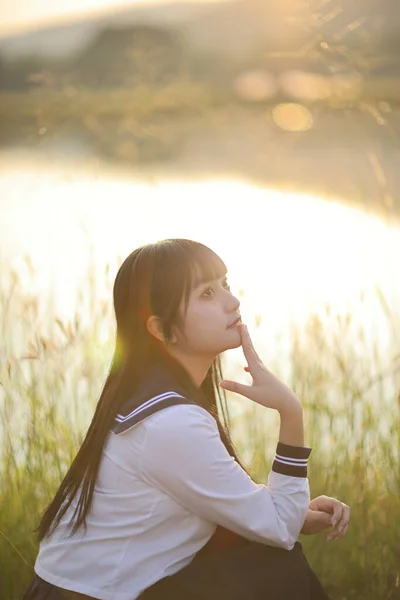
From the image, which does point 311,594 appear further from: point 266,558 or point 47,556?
point 47,556

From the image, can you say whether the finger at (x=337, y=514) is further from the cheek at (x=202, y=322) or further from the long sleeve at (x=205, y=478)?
the cheek at (x=202, y=322)

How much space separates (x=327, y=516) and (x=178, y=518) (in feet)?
1.17

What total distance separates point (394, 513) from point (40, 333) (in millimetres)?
1073

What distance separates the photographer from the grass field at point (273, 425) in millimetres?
2402

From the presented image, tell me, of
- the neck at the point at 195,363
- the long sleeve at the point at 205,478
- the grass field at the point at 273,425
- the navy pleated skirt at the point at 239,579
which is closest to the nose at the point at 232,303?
the neck at the point at 195,363

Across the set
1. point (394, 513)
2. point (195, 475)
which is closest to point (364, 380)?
point (394, 513)

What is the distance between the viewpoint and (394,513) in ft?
7.98

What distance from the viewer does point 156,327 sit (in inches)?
68.1

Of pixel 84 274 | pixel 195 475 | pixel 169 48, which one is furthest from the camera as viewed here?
pixel 169 48

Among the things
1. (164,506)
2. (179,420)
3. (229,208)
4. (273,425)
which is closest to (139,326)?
(179,420)

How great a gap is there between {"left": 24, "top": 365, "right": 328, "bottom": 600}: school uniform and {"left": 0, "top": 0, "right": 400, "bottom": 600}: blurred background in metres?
0.78

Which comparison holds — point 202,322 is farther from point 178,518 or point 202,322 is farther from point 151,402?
point 178,518

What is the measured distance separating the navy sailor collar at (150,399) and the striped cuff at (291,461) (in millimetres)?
196

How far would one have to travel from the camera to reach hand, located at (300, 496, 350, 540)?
70.4 inches
